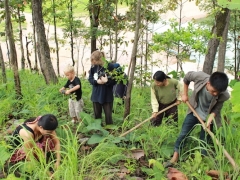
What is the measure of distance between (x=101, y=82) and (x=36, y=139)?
1531 millimetres

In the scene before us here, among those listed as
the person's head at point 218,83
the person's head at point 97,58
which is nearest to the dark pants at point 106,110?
the person's head at point 97,58

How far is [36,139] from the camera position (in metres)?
3.72

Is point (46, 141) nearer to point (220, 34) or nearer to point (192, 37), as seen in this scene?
point (192, 37)

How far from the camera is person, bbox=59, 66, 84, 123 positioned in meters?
5.17

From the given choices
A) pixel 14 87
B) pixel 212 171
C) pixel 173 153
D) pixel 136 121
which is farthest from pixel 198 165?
pixel 14 87

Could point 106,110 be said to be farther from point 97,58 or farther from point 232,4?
point 232,4

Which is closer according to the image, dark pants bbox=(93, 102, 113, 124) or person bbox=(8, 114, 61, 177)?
person bbox=(8, 114, 61, 177)

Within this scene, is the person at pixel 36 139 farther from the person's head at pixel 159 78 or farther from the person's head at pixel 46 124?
the person's head at pixel 159 78

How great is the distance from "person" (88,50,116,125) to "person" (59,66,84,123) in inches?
12.6

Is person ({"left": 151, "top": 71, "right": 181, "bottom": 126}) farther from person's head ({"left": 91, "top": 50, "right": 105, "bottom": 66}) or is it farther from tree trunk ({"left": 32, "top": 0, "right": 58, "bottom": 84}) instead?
tree trunk ({"left": 32, "top": 0, "right": 58, "bottom": 84})

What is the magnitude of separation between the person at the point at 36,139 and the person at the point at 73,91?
145 cm

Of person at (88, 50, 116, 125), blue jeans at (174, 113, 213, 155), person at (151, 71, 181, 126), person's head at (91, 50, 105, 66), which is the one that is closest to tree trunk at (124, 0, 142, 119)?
person at (88, 50, 116, 125)

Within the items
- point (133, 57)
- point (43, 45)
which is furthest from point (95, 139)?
point (43, 45)

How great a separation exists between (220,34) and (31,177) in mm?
6113
